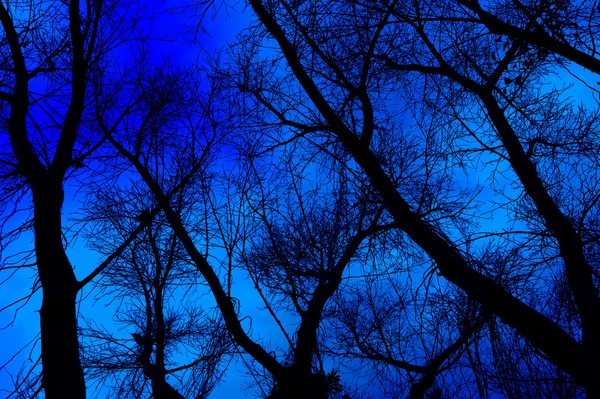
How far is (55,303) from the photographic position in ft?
9.46

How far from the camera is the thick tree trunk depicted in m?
2.74

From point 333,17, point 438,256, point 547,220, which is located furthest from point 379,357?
point 333,17

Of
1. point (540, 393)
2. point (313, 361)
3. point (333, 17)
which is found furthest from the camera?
point (313, 361)

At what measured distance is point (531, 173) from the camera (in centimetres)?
426

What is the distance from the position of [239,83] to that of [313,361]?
3.19 meters

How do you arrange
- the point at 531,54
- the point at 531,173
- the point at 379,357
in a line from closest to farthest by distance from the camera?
the point at 531,54 → the point at 531,173 → the point at 379,357

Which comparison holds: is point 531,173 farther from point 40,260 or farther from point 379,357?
point 40,260

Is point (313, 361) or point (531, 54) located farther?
point (313, 361)

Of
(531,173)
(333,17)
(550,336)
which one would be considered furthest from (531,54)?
(550,336)

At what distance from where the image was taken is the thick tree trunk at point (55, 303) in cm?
274

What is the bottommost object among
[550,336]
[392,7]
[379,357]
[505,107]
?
[550,336]

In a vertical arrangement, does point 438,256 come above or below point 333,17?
below

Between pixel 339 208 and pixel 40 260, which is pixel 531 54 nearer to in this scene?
pixel 339 208

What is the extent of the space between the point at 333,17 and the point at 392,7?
653 millimetres
